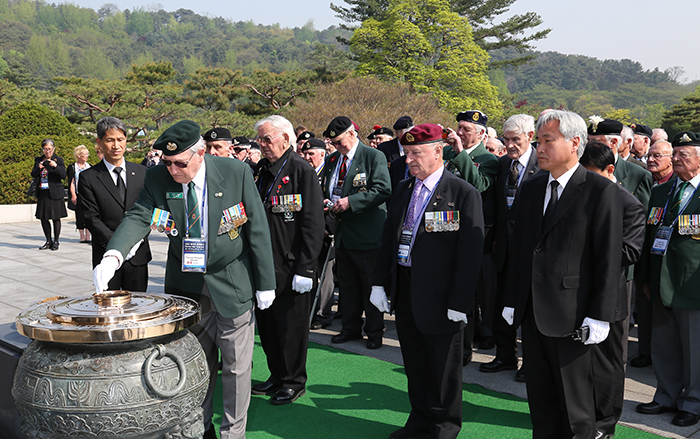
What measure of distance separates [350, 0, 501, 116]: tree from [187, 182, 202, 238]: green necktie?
3199 cm

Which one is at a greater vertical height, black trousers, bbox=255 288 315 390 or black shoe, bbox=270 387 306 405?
black trousers, bbox=255 288 315 390

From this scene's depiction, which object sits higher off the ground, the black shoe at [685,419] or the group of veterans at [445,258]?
the group of veterans at [445,258]

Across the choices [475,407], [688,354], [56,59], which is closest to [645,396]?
[688,354]

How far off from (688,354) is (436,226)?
2016mm

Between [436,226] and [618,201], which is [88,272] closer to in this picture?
[436,226]

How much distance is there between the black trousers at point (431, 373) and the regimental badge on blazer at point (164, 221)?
1.38 metres

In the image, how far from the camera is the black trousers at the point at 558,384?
2979 millimetres

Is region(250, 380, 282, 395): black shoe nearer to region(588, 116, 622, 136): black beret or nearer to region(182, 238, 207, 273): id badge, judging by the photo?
region(182, 238, 207, 273): id badge

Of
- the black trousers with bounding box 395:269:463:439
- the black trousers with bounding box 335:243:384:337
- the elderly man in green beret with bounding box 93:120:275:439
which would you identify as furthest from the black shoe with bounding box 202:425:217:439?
the black trousers with bounding box 335:243:384:337

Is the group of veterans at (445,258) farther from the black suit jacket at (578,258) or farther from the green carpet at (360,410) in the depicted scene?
the green carpet at (360,410)

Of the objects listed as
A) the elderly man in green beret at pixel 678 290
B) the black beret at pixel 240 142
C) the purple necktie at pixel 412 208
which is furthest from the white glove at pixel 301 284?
the black beret at pixel 240 142

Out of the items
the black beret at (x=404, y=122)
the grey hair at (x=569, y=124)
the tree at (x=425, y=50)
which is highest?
the tree at (x=425, y=50)

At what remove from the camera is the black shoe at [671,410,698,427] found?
148 inches

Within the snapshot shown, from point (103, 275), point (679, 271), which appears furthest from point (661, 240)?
point (103, 275)
